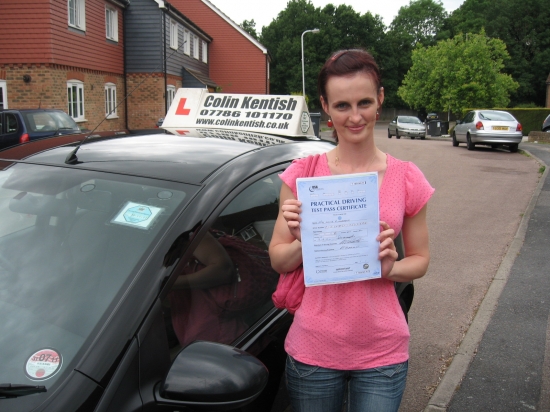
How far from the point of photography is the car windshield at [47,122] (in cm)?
1379

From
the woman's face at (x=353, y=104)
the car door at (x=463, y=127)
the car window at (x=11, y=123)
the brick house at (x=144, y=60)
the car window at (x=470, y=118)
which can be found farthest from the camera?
the brick house at (x=144, y=60)

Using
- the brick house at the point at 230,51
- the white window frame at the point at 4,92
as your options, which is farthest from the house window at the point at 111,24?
the brick house at the point at 230,51

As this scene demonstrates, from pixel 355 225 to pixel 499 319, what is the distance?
3730 millimetres

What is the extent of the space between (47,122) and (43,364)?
44.4ft

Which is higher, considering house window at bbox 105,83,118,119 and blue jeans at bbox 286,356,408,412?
house window at bbox 105,83,118,119

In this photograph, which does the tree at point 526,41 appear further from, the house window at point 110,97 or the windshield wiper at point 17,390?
the windshield wiper at point 17,390

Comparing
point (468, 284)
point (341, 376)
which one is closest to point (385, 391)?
point (341, 376)

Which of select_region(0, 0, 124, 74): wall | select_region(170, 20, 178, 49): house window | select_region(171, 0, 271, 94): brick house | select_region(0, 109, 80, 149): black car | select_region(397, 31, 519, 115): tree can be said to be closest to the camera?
select_region(0, 109, 80, 149): black car

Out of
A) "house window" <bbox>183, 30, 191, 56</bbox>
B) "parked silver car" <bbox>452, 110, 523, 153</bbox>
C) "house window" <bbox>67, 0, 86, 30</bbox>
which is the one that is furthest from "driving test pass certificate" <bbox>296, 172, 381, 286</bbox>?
"house window" <bbox>183, 30, 191, 56</bbox>

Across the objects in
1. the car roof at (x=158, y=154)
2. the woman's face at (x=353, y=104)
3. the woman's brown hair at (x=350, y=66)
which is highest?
the woman's brown hair at (x=350, y=66)

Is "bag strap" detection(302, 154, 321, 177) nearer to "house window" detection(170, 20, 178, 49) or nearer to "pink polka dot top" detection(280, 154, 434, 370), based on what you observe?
"pink polka dot top" detection(280, 154, 434, 370)

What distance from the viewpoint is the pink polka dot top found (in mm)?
2004

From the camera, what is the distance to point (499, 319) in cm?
512

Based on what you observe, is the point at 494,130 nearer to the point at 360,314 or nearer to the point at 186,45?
the point at 186,45
